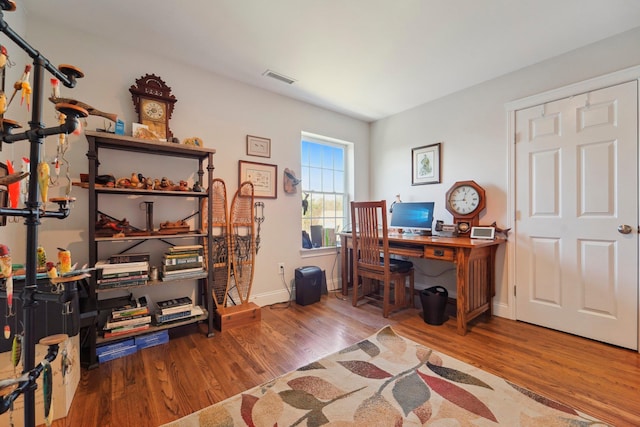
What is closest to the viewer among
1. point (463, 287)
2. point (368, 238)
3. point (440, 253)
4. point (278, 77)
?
point (463, 287)

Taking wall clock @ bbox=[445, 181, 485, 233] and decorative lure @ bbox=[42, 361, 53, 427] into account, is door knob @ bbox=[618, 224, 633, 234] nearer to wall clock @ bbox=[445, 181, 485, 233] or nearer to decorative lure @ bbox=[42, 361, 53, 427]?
wall clock @ bbox=[445, 181, 485, 233]

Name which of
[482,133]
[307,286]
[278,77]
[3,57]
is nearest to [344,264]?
[307,286]

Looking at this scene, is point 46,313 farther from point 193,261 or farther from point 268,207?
point 268,207

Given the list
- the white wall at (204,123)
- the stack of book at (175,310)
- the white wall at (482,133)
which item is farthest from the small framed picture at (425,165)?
the stack of book at (175,310)

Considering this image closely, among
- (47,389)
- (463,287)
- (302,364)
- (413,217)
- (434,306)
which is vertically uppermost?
(413,217)

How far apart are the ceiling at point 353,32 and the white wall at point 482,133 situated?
0.41ft

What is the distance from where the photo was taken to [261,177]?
299cm

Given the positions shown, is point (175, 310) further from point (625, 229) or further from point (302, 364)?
point (625, 229)

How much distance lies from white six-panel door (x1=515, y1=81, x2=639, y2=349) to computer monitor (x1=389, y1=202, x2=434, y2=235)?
851 millimetres

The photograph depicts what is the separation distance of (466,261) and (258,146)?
236cm

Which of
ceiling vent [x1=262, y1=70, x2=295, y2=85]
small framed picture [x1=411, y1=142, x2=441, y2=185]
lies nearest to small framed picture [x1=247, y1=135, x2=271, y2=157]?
ceiling vent [x1=262, y1=70, x2=295, y2=85]

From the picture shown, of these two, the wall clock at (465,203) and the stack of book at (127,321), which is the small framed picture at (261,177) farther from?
the wall clock at (465,203)

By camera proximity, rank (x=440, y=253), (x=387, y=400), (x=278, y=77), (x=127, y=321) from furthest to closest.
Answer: (x=278, y=77), (x=440, y=253), (x=127, y=321), (x=387, y=400)

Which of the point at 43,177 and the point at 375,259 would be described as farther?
the point at 375,259
